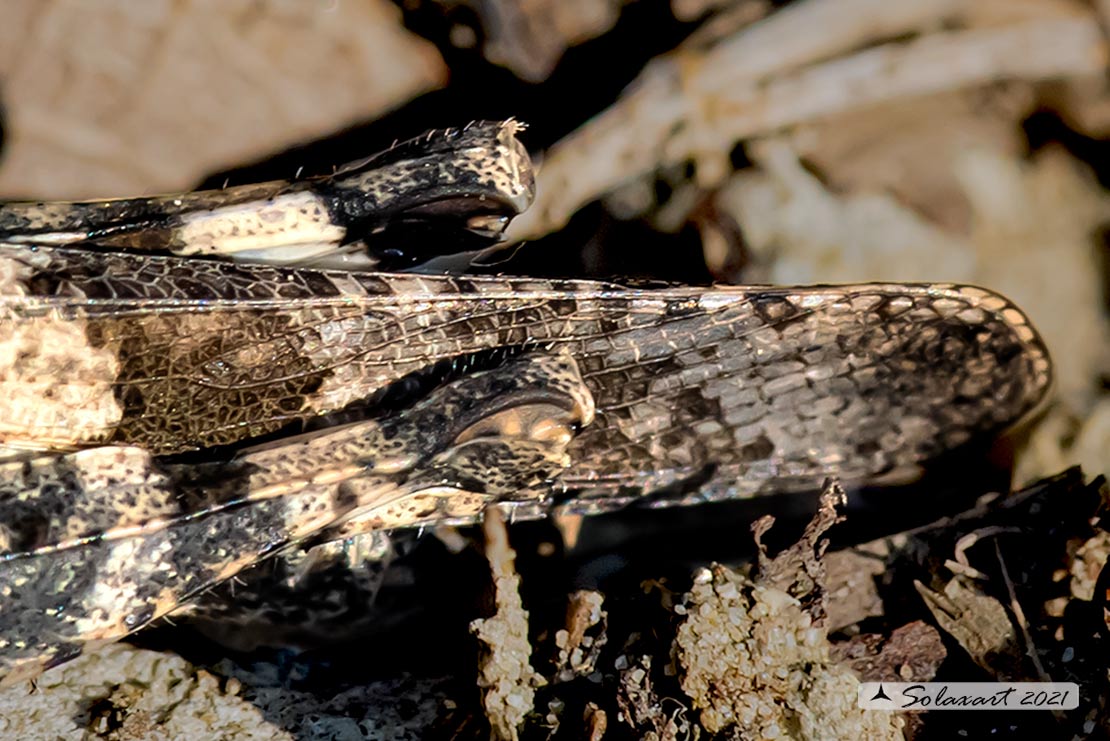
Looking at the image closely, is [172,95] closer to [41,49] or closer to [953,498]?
[41,49]

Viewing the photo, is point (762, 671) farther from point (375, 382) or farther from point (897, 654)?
point (375, 382)

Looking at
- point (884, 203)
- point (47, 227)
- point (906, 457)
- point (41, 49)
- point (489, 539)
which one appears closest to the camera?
point (47, 227)

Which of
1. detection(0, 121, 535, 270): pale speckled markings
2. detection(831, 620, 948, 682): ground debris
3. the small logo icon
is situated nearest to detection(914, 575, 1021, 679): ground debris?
detection(831, 620, 948, 682): ground debris

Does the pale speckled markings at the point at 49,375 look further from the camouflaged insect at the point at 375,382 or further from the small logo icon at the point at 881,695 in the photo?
the small logo icon at the point at 881,695

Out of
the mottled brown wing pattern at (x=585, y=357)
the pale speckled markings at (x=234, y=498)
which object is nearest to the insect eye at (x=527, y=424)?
the pale speckled markings at (x=234, y=498)

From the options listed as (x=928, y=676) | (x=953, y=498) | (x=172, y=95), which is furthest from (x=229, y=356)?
(x=953, y=498)

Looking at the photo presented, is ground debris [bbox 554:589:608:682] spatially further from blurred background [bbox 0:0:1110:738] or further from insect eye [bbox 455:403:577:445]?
blurred background [bbox 0:0:1110:738]

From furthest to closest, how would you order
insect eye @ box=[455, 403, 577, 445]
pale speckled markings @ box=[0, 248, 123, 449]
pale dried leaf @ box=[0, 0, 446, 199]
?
1. pale dried leaf @ box=[0, 0, 446, 199]
2. insect eye @ box=[455, 403, 577, 445]
3. pale speckled markings @ box=[0, 248, 123, 449]
